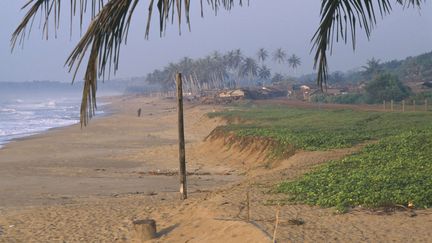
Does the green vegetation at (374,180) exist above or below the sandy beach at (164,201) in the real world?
above

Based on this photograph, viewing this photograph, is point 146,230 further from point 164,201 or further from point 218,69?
point 218,69

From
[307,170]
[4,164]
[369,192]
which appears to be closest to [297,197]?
[369,192]

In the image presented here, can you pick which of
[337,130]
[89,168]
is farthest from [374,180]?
[89,168]

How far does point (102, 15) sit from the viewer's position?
1866 mm

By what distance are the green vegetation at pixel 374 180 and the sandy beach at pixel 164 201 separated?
1.24 feet

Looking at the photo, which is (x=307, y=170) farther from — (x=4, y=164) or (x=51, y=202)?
(x=4, y=164)

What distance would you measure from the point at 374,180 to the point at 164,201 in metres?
4.51

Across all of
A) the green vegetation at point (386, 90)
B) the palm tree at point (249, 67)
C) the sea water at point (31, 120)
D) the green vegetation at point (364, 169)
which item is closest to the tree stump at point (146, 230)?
the green vegetation at point (364, 169)

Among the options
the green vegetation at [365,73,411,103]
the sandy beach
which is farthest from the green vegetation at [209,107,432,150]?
the green vegetation at [365,73,411,103]

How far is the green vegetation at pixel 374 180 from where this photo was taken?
311 inches

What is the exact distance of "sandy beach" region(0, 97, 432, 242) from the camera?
684 centimetres

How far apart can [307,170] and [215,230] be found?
561 centimetres

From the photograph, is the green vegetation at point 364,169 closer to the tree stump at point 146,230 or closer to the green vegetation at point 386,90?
the tree stump at point 146,230

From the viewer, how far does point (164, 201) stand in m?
11.3
